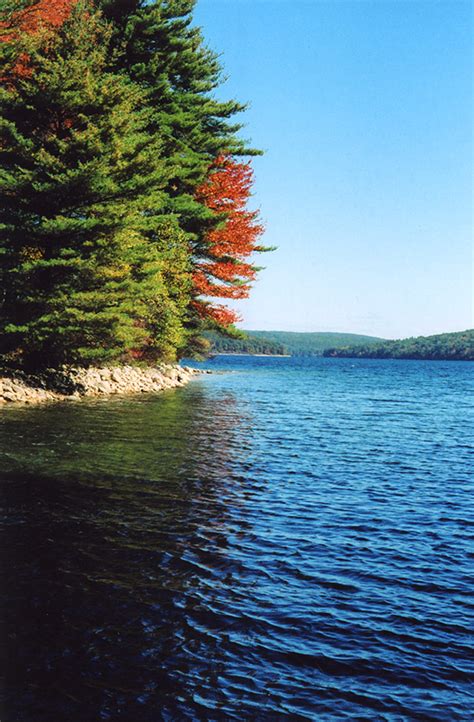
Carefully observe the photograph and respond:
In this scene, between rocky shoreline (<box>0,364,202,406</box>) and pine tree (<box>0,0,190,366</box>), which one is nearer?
pine tree (<box>0,0,190,366</box>)

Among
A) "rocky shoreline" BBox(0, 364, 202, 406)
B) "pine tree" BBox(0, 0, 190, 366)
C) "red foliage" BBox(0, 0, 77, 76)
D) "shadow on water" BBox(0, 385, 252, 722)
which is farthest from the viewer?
"red foliage" BBox(0, 0, 77, 76)

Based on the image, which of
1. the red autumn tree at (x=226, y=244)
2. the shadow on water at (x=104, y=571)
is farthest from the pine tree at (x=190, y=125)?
the shadow on water at (x=104, y=571)

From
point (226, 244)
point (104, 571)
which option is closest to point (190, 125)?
point (226, 244)

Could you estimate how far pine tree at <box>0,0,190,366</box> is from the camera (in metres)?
25.2

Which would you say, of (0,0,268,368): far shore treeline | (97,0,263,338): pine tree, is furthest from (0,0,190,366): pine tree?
(97,0,263,338): pine tree

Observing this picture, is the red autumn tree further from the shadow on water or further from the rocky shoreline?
the shadow on water

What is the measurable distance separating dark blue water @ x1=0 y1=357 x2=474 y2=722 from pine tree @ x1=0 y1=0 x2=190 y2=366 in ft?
32.0

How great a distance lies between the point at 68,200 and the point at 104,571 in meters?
21.7

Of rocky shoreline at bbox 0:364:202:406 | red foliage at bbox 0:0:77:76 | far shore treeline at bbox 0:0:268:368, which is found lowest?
rocky shoreline at bbox 0:364:202:406

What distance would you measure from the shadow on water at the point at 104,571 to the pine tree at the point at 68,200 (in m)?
9.43

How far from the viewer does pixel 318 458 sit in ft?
58.7

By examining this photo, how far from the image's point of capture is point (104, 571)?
8281 mm

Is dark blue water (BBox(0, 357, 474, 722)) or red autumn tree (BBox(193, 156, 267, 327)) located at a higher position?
red autumn tree (BBox(193, 156, 267, 327))

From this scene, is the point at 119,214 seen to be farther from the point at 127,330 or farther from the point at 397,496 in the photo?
the point at 397,496
